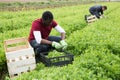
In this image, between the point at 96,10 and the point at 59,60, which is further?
the point at 96,10

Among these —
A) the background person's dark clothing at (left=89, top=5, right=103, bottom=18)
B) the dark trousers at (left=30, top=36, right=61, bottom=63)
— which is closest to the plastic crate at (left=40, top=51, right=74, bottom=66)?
the dark trousers at (left=30, top=36, right=61, bottom=63)

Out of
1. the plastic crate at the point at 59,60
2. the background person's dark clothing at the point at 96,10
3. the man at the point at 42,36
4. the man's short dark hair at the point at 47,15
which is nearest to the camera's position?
the plastic crate at the point at 59,60

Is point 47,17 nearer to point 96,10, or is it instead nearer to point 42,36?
point 42,36

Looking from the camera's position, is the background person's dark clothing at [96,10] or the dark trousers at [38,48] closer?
the dark trousers at [38,48]

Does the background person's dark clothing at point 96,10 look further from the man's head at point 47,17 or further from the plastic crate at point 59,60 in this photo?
the plastic crate at point 59,60

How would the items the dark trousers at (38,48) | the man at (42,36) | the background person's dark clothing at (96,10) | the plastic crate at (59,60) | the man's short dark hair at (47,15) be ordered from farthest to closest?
the background person's dark clothing at (96,10)
the dark trousers at (38,48)
the man at (42,36)
the man's short dark hair at (47,15)
the plastic crate at (59,60)

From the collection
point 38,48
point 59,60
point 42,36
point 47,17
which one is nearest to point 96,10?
point 42,36

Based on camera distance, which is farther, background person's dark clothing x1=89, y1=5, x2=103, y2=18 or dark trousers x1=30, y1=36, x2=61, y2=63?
background person's dark clothing x1=89, y1=5, x2=103, y2=18

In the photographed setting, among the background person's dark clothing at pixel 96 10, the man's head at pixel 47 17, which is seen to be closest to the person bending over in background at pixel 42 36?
the man's head at pixel 47 17

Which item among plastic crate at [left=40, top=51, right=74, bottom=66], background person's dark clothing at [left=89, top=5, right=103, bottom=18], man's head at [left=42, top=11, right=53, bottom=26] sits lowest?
plastic crate at [left=40, top=51, right=74, bottom=66]

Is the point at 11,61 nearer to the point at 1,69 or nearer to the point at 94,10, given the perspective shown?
the point at 1,69

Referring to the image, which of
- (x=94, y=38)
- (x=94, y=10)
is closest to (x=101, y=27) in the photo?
(x=94, y=38)

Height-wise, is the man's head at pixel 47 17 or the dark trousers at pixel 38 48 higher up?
the man's head at pixel 47 17

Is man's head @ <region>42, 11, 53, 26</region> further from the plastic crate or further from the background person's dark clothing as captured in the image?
the background person's dark clothing
